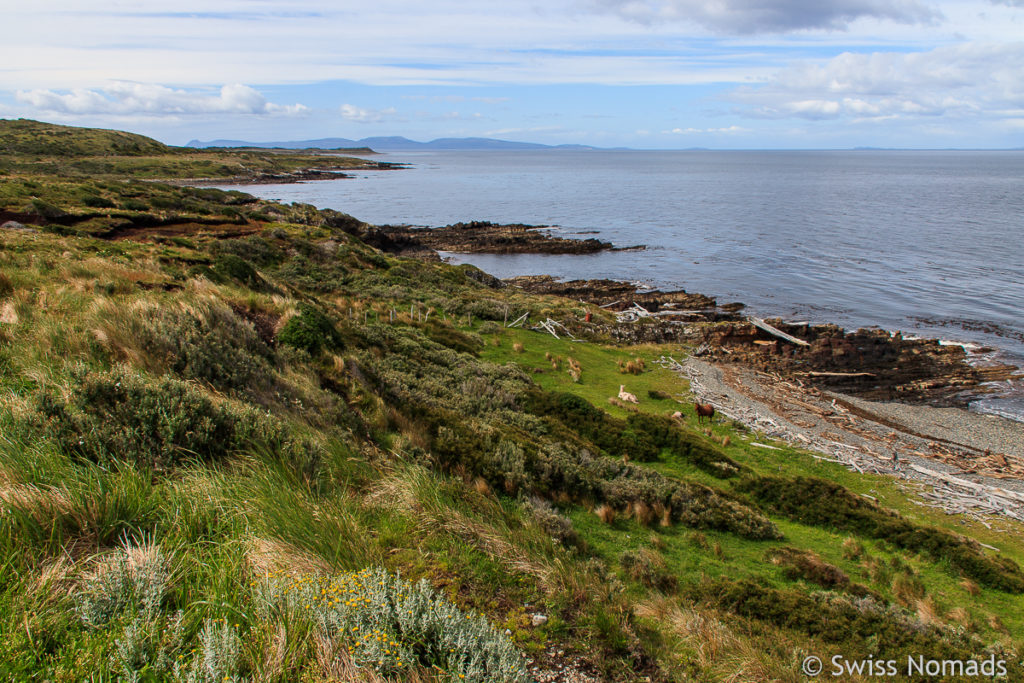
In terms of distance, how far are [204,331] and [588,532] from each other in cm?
641

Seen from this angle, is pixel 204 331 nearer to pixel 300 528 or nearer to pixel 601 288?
pixel 300 528

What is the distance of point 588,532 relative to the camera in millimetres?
7512

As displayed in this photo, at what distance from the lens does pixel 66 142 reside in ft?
313

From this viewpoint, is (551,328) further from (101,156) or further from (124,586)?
(101,156)

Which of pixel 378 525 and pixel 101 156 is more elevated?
pixel 101 156

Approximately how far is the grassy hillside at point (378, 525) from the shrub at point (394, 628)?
2 cm

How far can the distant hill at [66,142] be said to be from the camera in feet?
282

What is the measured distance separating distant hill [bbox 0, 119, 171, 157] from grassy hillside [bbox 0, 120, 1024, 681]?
99.2 m

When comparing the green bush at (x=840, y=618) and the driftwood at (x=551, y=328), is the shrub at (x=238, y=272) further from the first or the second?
the green bush at (x=840, y=618)

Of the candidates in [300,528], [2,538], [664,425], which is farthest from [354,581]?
[664,425]

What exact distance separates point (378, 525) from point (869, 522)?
959 cm

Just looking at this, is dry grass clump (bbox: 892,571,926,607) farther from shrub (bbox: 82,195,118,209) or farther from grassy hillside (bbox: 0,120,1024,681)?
shrub (bbox: 82,195,118,209)

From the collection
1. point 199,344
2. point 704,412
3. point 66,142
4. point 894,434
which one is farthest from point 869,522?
point 66,142

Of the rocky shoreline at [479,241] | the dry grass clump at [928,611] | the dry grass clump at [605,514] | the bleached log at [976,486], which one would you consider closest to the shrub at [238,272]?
the dry grass clump at [605,514]
